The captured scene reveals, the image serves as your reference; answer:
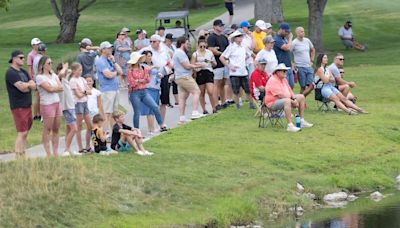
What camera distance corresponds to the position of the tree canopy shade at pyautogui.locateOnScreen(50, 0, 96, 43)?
152 ft

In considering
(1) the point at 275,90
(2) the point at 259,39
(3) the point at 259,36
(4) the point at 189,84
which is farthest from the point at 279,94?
(3) the point at 259,36

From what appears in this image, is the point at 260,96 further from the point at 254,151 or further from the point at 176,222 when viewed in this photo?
the point at 176,222

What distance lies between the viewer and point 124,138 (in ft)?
55.4

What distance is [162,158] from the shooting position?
16938 mm

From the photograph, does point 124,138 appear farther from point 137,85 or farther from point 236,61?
point 236,61

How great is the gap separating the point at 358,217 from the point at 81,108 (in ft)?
19.0

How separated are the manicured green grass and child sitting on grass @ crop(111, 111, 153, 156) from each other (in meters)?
19.5

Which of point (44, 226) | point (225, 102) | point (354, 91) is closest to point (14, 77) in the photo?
point (44, 226)

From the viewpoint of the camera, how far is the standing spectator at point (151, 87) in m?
20.9

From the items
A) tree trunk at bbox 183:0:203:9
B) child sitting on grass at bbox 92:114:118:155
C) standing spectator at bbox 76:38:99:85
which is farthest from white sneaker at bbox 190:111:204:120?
tree trunk at bbox 183:0:203:9

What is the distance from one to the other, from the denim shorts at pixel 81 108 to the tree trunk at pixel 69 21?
28.1 meters

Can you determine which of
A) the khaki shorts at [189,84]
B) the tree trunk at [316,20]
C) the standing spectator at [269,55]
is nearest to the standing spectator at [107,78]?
the khaki shorts at [189,84]

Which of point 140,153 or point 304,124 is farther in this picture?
point 304,124

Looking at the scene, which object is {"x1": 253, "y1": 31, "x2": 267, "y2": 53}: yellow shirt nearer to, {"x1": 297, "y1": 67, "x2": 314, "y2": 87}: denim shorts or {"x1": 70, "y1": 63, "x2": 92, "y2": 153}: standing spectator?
{"x1": 297, "y1": 67, "x2": 314, "y2": 87}: denim shorts
